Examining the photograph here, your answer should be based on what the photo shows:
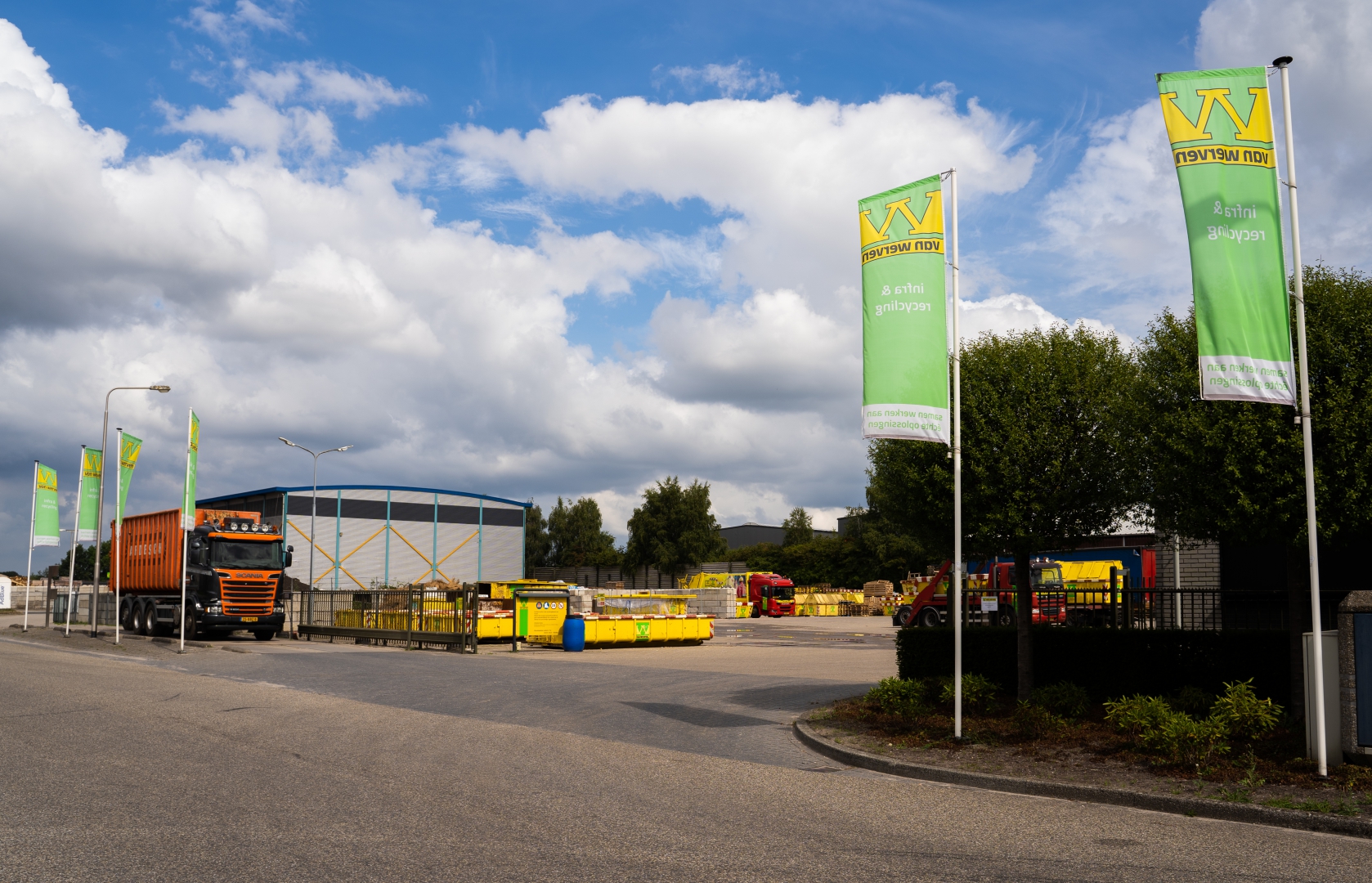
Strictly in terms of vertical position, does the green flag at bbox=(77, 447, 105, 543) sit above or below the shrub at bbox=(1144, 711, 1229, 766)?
above

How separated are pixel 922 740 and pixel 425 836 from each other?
605cm

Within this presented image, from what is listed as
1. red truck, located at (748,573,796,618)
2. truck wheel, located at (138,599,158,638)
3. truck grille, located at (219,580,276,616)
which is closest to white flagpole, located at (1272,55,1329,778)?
truck grille, located at (219,580,276,616)

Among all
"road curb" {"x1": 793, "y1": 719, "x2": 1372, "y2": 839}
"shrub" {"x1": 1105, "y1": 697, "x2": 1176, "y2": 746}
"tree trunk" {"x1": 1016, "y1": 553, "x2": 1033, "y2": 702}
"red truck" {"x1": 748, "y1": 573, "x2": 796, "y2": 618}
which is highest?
"tree trunk" {"x1": 1016, "y1": 553, "x2": 1033, "y2": 702}

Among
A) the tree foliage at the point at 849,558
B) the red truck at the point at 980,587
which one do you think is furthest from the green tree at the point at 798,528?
the red truck at the point at 980,587

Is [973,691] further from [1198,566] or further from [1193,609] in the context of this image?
[1198,566]

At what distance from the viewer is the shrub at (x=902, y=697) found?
12.3m

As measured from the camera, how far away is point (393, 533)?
240ft

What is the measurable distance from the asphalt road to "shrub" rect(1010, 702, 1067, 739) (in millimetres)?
2328

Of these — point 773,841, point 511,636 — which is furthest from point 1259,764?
point 511,636

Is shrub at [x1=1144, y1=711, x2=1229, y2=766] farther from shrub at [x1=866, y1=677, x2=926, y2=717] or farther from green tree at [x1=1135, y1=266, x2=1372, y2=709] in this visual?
shrub at [x1=866, y1=677, x2=926, y2=717]

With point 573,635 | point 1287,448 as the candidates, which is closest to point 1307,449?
point 1287,448

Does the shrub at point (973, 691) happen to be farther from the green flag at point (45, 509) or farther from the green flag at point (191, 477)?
the green flag at point (45, 509)

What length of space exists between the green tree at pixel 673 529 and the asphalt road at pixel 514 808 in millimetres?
60682

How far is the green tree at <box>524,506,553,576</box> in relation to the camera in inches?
4360
